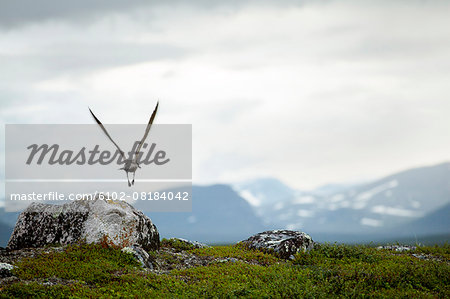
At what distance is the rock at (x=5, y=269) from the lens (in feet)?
47.0

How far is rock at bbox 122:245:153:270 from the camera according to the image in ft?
55.7

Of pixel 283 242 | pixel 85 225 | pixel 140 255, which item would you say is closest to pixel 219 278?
pixel 140 255

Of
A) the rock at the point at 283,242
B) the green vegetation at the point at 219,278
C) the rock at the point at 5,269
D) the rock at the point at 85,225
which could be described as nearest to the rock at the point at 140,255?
the green vegetation at the point at 219,278

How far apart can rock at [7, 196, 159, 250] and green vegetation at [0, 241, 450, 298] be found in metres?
0.86

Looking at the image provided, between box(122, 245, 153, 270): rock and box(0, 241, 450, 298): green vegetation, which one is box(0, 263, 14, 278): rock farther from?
box(122, 245, 153, 270): rock

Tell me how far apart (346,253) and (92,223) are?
38.3 ft

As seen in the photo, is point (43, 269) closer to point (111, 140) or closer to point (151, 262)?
point (151, 262)

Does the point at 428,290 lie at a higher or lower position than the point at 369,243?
lower

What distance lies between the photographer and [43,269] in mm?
14781

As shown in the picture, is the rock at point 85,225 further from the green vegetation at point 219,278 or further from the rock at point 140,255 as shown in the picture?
the green vegetation at point 219,278

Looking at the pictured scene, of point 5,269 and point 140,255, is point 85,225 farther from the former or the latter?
point 5,269

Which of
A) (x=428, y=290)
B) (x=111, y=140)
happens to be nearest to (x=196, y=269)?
(x=111, y=140)

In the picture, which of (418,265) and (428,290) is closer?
(428,290)

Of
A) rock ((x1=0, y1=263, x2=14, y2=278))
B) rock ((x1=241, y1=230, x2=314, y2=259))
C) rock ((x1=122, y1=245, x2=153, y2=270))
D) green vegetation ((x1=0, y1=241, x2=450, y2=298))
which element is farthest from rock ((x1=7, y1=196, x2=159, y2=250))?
rock ((x1=241, y1=230, x2=314, y2=259))
